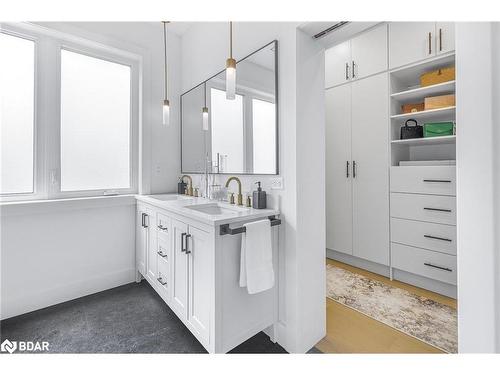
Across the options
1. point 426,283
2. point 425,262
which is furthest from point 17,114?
point 426,283

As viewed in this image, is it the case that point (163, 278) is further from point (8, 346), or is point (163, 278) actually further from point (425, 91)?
point (425, 91)

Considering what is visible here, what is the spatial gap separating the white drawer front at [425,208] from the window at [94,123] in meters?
2.92

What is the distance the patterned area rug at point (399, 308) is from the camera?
1737 mm

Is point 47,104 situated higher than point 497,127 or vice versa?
point 47,104

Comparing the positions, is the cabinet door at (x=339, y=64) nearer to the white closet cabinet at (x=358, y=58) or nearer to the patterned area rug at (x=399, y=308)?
the white closet cabinet at (x=358, y=58)

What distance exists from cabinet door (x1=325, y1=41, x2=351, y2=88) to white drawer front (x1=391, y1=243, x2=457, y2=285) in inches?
80.2

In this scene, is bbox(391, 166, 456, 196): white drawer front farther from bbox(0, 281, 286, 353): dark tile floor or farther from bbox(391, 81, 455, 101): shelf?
bbox(0, 281, 286, 353): dark tile floor

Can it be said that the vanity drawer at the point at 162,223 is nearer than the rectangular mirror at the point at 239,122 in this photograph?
No

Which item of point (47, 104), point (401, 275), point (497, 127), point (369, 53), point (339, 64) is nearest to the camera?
point (497, 127)

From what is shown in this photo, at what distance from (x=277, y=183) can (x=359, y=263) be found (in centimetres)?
196

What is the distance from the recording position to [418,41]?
2361 millimetres

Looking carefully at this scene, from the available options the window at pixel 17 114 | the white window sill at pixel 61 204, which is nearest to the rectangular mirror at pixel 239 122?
the white window sill at pixel 61 204

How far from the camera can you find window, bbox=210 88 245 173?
2.07m
